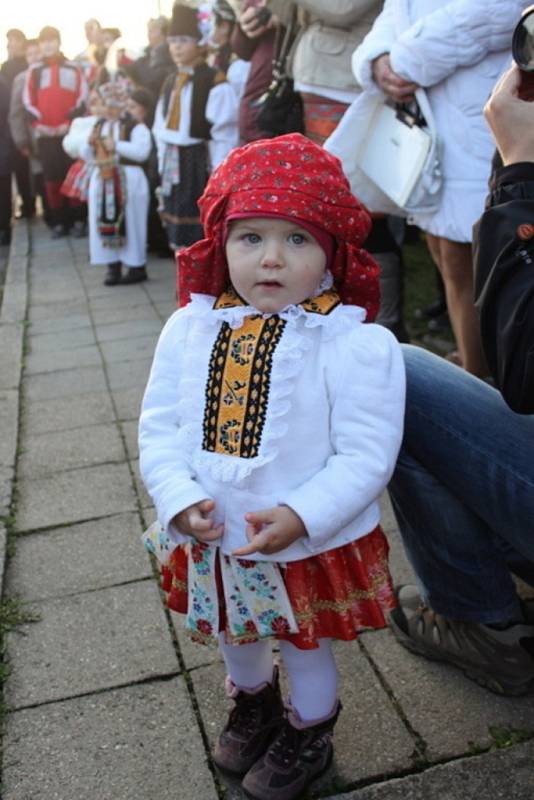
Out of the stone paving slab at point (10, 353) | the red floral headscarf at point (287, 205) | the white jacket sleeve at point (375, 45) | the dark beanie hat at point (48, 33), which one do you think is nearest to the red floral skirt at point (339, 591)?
the red floral headscarf at point (287, 205)

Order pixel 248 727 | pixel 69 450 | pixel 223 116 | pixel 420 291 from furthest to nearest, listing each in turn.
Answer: pixel 223 116
pixel 420 291
pixel 69 450
pixel 248 727

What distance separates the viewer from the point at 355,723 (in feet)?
6.29

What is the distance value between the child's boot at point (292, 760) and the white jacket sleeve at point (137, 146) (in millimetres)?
5481

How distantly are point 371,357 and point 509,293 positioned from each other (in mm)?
264

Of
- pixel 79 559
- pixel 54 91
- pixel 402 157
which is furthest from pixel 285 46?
pixel 54 91

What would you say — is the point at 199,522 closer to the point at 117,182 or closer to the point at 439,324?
the point at 439,324

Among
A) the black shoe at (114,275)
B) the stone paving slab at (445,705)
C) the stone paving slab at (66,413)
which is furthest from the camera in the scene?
the black shoe at (114,275)

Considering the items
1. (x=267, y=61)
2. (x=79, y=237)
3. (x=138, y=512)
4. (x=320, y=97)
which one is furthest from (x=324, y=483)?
(x=79, y=237)

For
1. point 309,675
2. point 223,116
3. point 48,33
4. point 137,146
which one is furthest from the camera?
point 48,33

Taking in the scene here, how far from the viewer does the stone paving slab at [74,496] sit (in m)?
2.92

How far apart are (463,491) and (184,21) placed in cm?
470

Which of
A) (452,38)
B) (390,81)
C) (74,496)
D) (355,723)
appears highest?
(452,38)

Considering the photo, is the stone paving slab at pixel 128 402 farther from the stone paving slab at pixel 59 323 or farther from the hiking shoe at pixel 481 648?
the hiking shoe at pixel 481 648

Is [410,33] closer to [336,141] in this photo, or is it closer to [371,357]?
[336,141]
